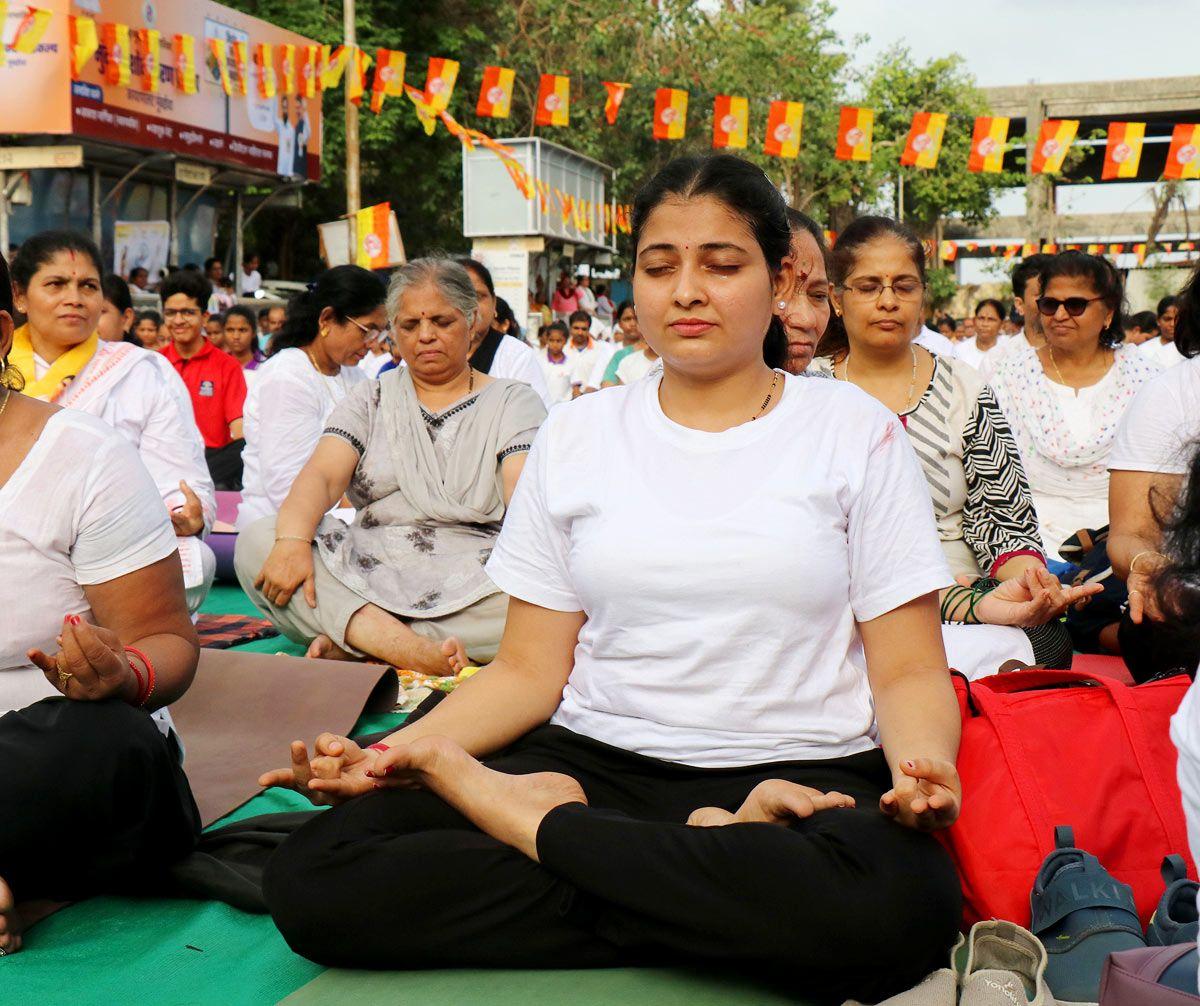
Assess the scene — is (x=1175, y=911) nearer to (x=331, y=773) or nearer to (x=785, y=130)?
(x=331, y=773)

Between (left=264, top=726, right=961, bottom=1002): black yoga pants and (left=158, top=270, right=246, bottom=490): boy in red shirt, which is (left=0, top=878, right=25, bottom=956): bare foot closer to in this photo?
(left=264, top=726, right=961, bottom=1002): black yoga pants

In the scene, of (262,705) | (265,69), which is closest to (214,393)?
(262,705)

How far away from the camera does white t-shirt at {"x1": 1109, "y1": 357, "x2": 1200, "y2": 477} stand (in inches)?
140

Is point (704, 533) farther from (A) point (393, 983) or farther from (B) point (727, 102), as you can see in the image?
(B) point (727, 102)

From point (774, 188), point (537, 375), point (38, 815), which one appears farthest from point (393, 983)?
point (537, 375)

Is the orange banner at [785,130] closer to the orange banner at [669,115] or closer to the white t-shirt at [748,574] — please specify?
the orange banner at [669,115]

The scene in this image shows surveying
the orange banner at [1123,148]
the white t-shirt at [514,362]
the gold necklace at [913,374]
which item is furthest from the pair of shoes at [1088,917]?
the orange banner at [1123,148]

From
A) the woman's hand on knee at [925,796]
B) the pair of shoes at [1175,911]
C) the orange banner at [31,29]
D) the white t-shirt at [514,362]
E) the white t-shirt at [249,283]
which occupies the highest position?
the orange banner at [31,29]

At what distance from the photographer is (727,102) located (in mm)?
19734

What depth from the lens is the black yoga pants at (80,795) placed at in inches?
97.7

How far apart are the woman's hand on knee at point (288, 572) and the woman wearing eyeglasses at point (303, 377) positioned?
124cm

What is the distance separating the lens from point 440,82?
753 inches

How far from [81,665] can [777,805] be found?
3.96 ft

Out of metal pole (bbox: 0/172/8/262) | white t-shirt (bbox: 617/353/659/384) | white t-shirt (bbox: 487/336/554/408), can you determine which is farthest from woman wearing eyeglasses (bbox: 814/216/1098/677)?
metal pole (bbox: 0/172/8/262)
